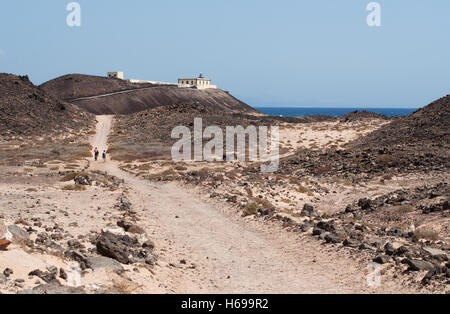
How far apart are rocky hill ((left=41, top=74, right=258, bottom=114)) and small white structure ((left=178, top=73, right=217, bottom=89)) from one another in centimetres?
406

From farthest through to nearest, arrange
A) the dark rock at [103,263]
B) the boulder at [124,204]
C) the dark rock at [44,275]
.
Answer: the boulder at [124,204] → the dark rock at [103,263] → the dark rock at [44,275]

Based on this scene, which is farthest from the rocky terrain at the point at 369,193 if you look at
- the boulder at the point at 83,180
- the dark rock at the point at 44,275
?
the dark rock at the point at 44,275

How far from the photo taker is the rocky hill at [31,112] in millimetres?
58431

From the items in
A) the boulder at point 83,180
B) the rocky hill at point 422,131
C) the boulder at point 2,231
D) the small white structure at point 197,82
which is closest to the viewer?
the boulder at point 2,231

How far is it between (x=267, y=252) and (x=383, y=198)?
10.7 m

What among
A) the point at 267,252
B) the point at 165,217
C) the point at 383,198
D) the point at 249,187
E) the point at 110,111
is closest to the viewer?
the point at 267,252

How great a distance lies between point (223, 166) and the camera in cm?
3656

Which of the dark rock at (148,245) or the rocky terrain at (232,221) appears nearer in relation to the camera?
the rocky terrain at (232,221)

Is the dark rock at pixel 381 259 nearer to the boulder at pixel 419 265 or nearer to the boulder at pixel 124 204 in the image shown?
the boulder at pixel 419 265

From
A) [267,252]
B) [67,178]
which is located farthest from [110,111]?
[267,252]

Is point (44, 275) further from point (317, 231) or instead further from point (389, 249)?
point (317, 231)

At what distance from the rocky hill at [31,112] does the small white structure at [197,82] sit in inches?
1790

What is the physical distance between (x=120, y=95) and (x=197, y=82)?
3039 cm
